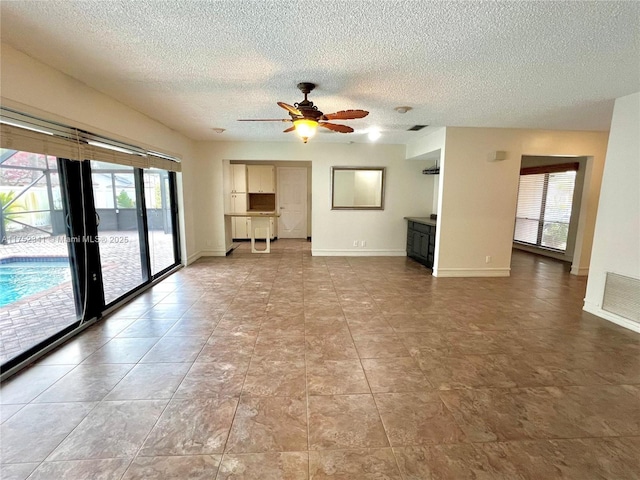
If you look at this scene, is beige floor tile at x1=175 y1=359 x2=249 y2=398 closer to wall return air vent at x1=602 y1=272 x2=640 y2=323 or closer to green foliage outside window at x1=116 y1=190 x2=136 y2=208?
green foliage outside window at x1=116 y1=190 x2=136 y2=208

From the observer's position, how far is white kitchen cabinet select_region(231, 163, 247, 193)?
24.3 ft

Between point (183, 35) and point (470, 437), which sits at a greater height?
point (183, 35)

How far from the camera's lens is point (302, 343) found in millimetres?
2645

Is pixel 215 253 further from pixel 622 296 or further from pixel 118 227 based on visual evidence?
pixel 622 296

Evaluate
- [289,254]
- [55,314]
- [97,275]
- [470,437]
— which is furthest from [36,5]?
[289,254]

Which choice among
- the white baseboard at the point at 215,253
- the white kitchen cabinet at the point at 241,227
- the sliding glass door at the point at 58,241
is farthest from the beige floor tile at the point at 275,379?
the white kitchen cabinet at the point at 241,227

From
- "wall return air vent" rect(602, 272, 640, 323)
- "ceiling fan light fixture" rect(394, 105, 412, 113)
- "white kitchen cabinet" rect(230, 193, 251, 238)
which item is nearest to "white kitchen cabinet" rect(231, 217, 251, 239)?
"white kitchen cabinet" rect(230, 193, 251, 238)

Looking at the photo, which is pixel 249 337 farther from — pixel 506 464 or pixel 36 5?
pixel 36 5

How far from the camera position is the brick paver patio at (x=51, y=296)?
7.84 feet

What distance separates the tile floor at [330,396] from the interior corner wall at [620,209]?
59 cm

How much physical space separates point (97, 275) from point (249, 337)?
181 centimetres

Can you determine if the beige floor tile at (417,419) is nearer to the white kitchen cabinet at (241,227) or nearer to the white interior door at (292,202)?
the white kitchen cabinet at (241,227)

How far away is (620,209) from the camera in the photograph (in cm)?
311

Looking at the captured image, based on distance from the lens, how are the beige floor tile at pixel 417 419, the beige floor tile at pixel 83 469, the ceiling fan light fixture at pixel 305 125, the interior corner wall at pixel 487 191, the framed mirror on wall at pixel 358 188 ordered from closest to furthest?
the beige floor tile at pixel 83 469 → the beige floor tile at pixel 417 419 → the ceiling fan light fixture at pixel 305 125 → the interior corner wall at pixel 487 191 → the framed mirror on wall at pixel 358 188
